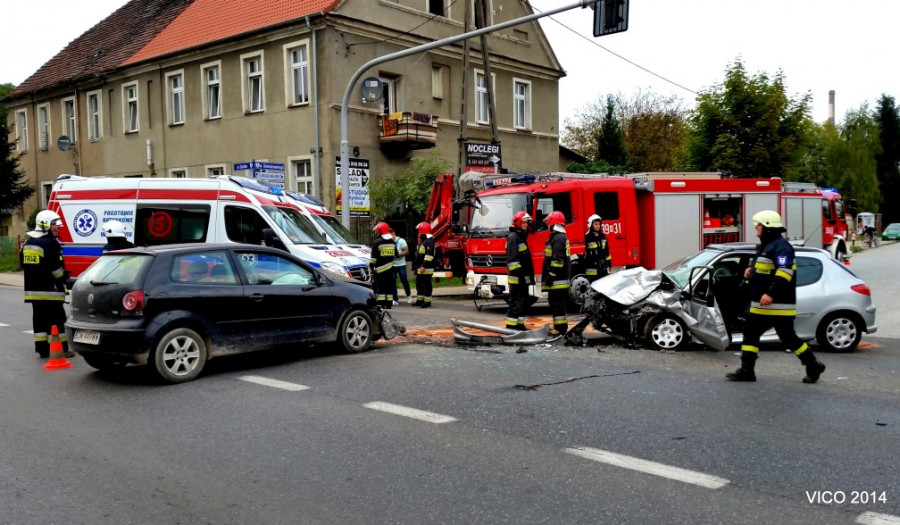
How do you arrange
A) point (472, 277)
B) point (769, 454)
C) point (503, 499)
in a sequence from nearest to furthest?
1. point (503, 499)
2. point (769, 454)
3. point (472, 277)

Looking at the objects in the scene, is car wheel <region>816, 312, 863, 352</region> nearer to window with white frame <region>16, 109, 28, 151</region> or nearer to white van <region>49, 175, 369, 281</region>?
white van <region>49, 175, 369, 281</region>

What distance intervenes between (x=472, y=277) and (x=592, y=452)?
964 cm

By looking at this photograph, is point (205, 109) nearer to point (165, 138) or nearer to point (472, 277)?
point (165, 138)

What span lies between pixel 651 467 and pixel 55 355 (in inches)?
276

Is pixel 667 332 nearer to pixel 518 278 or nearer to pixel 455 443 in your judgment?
pixel 518 278

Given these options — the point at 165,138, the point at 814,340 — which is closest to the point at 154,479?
the point at 814,340

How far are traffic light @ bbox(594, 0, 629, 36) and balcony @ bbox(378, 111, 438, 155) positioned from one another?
11.3m

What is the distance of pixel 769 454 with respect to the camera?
5.17m

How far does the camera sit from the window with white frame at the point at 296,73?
23.9 m

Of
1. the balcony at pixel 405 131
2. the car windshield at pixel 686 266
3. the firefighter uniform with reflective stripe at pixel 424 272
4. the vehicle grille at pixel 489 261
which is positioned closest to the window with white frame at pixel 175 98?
the balcony at pixel 405 131

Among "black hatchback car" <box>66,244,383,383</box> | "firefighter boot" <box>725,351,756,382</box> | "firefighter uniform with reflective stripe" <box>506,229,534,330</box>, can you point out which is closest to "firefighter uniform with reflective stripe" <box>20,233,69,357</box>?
"black hatchback car" <box>66,244,383,383</box>

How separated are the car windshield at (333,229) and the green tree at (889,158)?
71.0m

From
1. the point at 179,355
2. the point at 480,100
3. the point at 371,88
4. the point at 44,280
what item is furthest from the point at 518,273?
the point at 480,100

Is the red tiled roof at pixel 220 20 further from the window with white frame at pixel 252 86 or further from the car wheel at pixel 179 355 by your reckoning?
the car wheel at pixel 179 355
